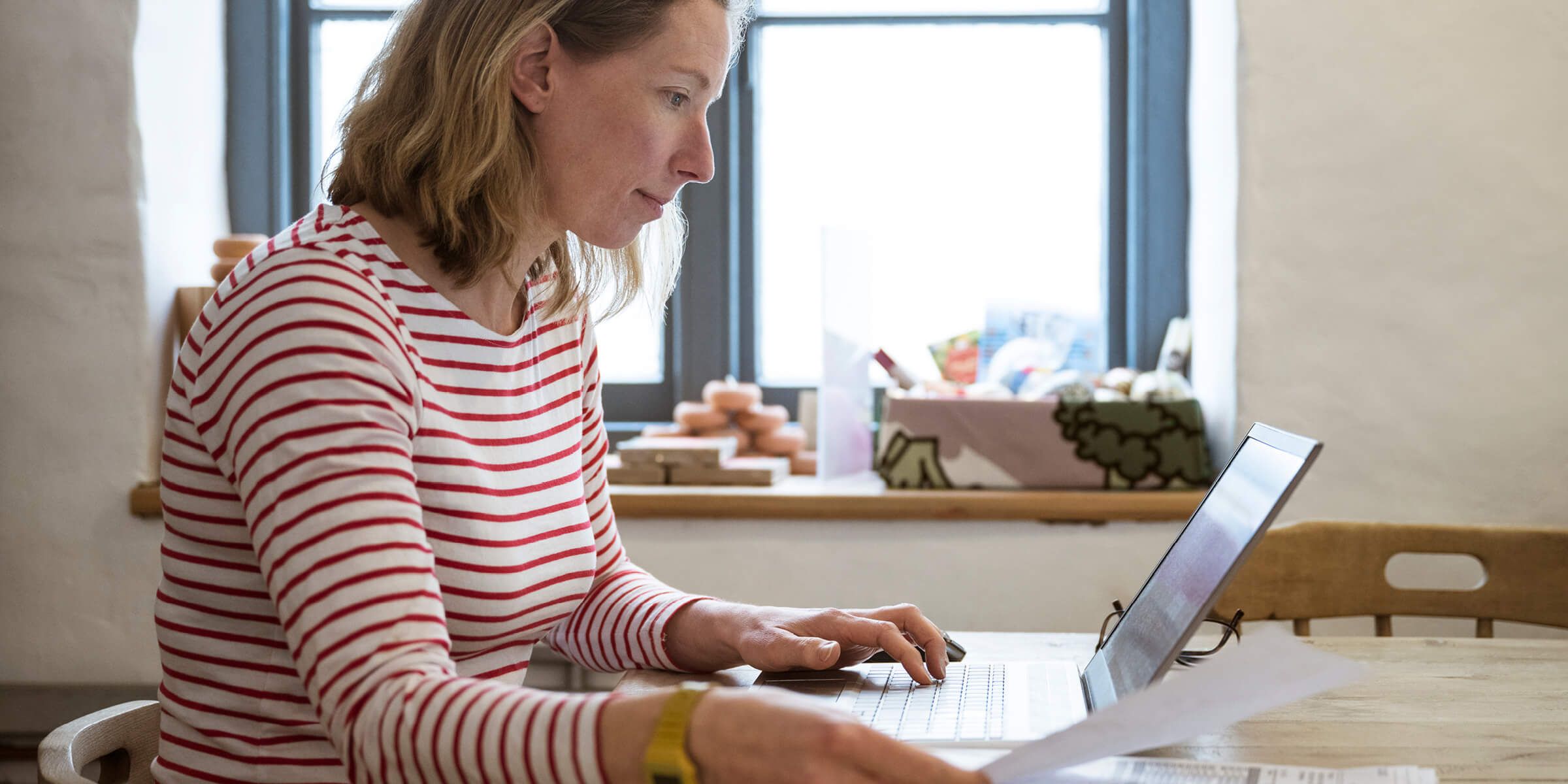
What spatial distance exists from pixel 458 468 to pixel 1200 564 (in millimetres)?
514

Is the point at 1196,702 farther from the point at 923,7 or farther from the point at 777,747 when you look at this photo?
the point at 923,7

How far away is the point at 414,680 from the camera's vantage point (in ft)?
2.24

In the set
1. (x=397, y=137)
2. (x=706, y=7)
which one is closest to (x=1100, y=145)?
(x=706, y=7)

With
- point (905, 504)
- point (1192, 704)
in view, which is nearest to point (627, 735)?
point (1192, 704)

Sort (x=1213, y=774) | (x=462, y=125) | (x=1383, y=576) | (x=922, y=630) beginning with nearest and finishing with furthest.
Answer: (x=1213, y=774), (x=462, y=125), (x=922, y=630), (x=1383, y=576)

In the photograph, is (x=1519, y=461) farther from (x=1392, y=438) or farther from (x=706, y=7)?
(x=706, y=7)

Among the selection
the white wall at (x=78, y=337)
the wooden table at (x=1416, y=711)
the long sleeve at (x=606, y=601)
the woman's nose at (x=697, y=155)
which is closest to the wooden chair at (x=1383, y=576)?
the wooden table at (x=1416, y=711)

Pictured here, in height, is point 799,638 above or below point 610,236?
below

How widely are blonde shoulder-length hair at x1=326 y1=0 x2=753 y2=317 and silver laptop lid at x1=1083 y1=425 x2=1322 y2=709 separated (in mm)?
542

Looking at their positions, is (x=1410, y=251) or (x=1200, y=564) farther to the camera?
(x=1410, y=251)

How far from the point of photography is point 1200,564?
0.88 m

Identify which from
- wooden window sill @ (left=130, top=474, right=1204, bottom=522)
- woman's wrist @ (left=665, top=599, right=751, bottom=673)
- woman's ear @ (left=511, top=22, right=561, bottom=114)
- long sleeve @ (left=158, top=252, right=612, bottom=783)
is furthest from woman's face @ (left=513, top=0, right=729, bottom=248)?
wooden window sill @ (left=130, top=474, right=1204, bottom=522)

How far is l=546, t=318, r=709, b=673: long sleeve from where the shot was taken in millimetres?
1081

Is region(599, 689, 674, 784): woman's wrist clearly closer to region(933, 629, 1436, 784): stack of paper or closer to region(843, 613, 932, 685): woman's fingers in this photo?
region(933, 629, 1436, 784): stack of paper
